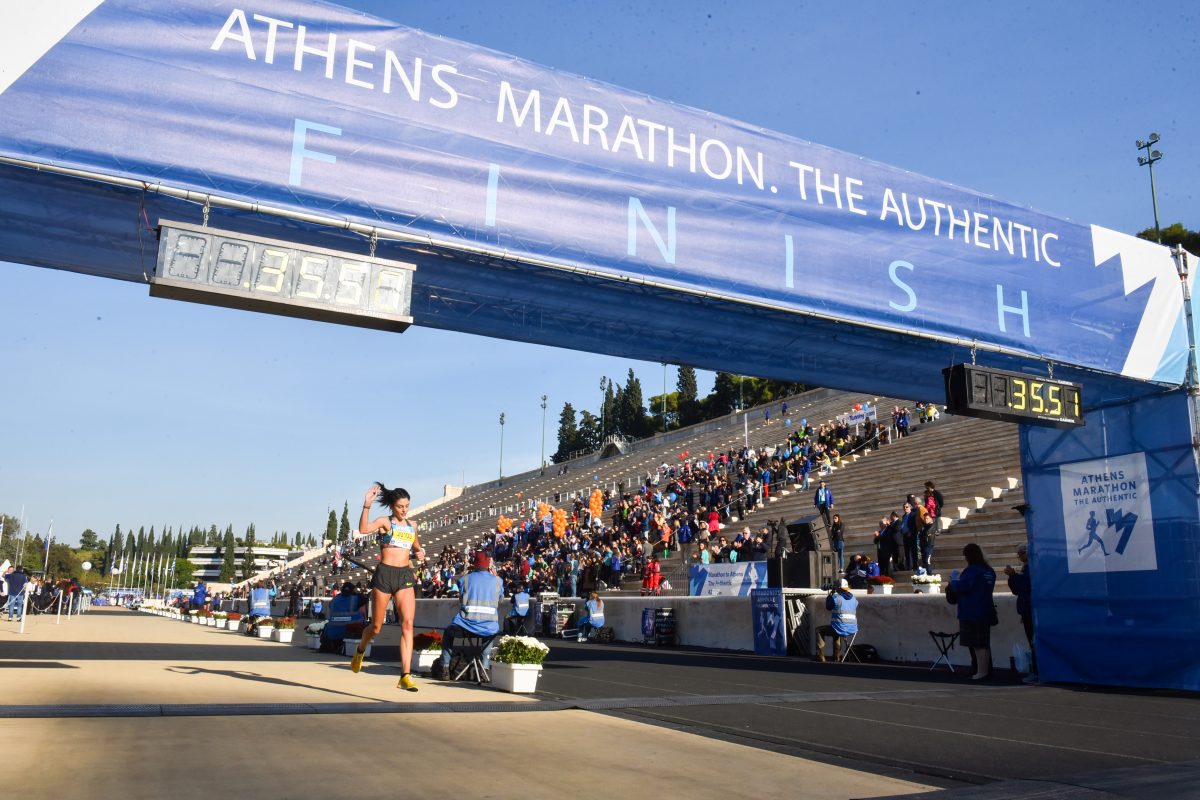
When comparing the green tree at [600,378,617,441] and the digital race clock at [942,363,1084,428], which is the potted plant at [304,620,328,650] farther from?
the green tree at [600,378,617,441]

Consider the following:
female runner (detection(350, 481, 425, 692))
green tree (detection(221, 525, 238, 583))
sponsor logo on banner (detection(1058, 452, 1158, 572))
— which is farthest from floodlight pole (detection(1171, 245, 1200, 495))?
green tree (detection(221, 525, 238, 583))

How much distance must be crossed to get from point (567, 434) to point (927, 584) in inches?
4196

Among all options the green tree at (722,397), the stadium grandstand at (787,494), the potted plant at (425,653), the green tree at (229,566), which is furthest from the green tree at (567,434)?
the potted plant at (425,653)

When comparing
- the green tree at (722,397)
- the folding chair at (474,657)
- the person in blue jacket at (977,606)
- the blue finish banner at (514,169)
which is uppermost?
the green tree at (722,397)

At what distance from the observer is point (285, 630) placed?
21375 millimetres

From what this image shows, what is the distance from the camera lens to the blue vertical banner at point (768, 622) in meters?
19.2

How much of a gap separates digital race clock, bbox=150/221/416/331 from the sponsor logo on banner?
996cm

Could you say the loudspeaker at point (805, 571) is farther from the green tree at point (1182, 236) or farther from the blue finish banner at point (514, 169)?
the green tree at point (1182, 236)

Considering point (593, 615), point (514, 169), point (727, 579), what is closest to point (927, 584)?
point (727, 579)

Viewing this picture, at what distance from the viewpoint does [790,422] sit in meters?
50.9

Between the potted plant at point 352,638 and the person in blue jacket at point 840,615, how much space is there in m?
8.11

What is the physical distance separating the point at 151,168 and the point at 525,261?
3.20m

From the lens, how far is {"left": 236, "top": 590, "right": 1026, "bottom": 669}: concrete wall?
613 inches

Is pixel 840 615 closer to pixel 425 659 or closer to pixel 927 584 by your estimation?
pixel 927 584
